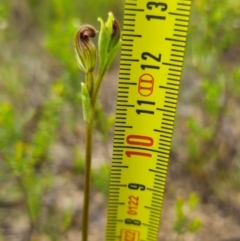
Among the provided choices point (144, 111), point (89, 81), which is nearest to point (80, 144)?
point (144, 111)

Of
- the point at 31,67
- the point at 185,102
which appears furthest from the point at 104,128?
the point at 31,67

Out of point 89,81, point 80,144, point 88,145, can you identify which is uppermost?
point 89,81

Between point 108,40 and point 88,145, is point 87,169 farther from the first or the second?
point 108,40

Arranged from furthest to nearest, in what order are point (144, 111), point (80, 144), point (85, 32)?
point (80, 144) < point (144, 111) < point (85, 32)

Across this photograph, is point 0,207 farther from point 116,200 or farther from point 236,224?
point 236,224

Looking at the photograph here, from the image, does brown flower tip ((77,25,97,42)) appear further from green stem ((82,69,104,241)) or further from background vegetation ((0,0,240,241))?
background vegetation ((0,0,240,241))

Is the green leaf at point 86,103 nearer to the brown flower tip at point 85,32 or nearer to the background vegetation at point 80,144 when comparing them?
the brown flower tip at point 85,32

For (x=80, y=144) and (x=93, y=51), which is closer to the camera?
(x=93, y=51)

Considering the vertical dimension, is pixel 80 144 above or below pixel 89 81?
below
